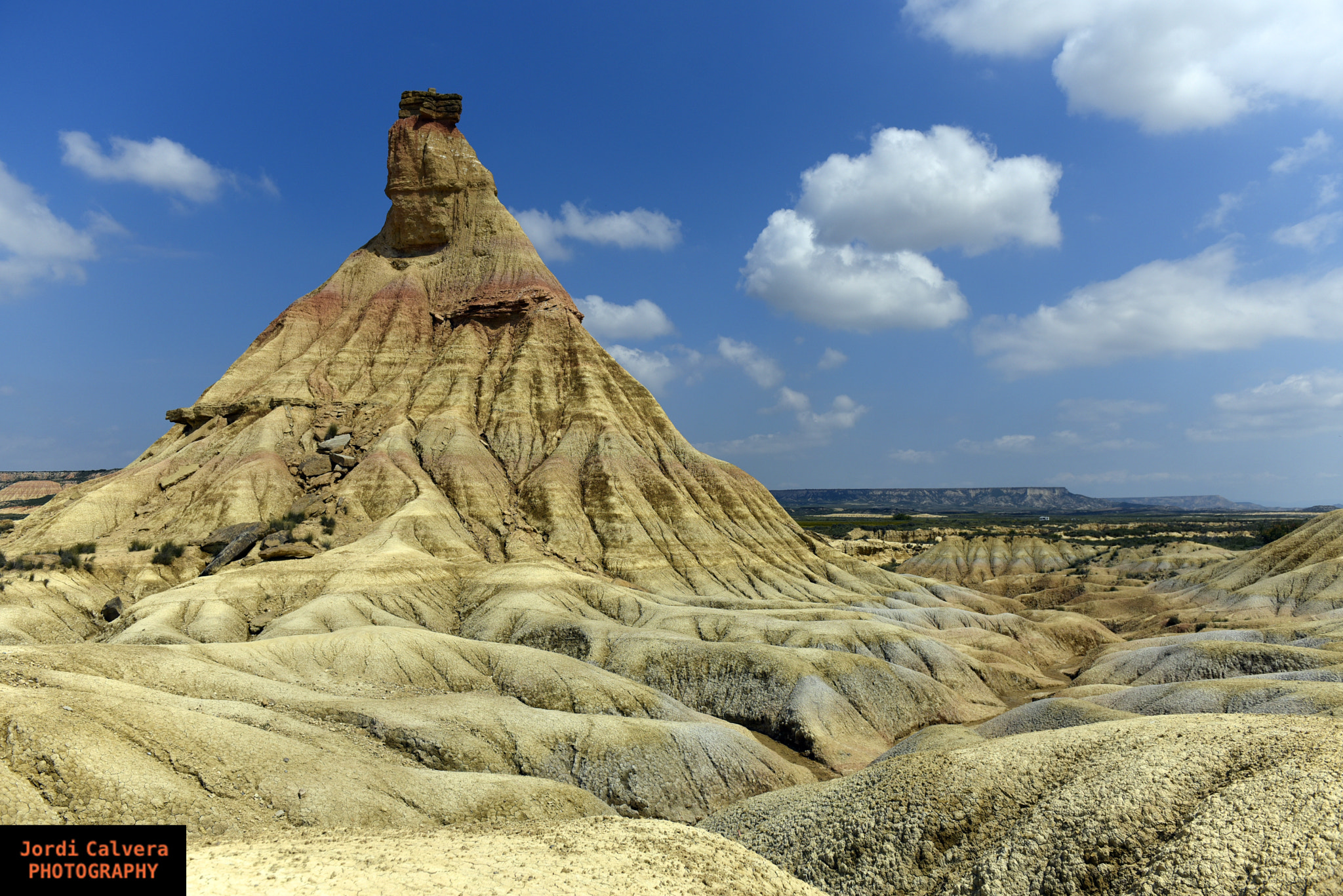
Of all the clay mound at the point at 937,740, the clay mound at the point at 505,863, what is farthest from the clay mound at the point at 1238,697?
the clay mound at the point at 505,863

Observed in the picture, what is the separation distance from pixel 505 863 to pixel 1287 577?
65662 mm

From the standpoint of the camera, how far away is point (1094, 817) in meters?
13.0

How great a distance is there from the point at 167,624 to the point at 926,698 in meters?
36.3

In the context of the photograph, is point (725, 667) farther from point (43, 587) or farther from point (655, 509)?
point (43, 587)

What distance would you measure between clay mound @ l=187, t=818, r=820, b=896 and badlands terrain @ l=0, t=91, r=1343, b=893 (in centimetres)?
9

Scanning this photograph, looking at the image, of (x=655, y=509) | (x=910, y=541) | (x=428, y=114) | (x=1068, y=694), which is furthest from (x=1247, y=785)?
(x=910, y=541)

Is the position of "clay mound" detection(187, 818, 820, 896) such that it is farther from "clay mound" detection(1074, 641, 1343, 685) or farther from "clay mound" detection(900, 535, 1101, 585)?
"clay mound" detection(900, 535, 1101, 585)

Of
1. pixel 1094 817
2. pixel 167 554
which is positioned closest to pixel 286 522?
pixel 167 554

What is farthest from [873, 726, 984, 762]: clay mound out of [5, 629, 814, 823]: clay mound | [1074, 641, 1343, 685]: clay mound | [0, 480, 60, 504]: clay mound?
[0, 480, 60, 504]: clay mound

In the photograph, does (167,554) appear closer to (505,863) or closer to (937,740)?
(505,863)

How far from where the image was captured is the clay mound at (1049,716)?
23.3 metres

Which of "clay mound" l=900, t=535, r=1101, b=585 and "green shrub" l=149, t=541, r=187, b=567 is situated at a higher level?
"green shrub" l=149, t=541, r=187, b=567

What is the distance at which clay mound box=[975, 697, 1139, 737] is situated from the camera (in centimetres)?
2333

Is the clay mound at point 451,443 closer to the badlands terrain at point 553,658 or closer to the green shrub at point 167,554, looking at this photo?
the badlands terrain at point 553,658
